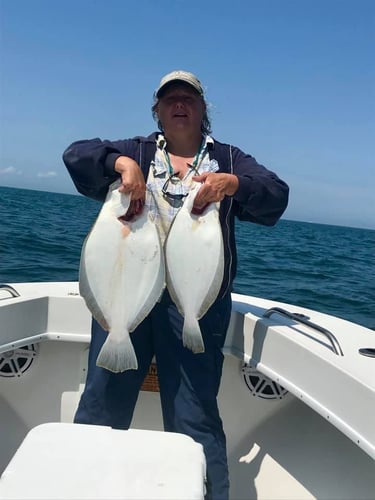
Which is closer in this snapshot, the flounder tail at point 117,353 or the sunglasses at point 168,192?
the flounder tail at point 117,353

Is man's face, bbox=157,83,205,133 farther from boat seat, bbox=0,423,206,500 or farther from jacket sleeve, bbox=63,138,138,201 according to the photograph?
boat seat, bbox=0,423,206,500

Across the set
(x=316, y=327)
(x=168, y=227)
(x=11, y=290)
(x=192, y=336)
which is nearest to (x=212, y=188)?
(x=168, y=227)

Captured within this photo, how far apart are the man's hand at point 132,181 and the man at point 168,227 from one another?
0.08 meters

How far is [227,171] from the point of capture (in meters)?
2.23

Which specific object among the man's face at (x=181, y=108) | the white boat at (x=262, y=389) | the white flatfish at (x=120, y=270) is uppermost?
the man's face at (x=181, y=108)

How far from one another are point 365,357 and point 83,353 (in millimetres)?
1649

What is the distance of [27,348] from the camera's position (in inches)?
113

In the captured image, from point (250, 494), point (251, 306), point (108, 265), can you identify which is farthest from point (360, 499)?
point (108, 265)

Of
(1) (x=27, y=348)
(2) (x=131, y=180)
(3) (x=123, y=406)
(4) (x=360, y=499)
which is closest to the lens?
(2) (x=131, y=180)

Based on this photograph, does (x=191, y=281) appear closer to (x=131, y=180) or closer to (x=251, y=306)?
(x=131, y=180)

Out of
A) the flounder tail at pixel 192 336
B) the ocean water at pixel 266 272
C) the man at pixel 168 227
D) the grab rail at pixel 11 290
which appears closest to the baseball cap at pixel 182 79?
the man at pixel 168 227

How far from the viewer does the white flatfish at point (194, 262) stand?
190 centimetres

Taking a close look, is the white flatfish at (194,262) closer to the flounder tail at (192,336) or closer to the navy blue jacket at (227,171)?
the flounder tail at (192,336)

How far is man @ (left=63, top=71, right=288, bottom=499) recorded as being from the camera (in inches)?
80.5
